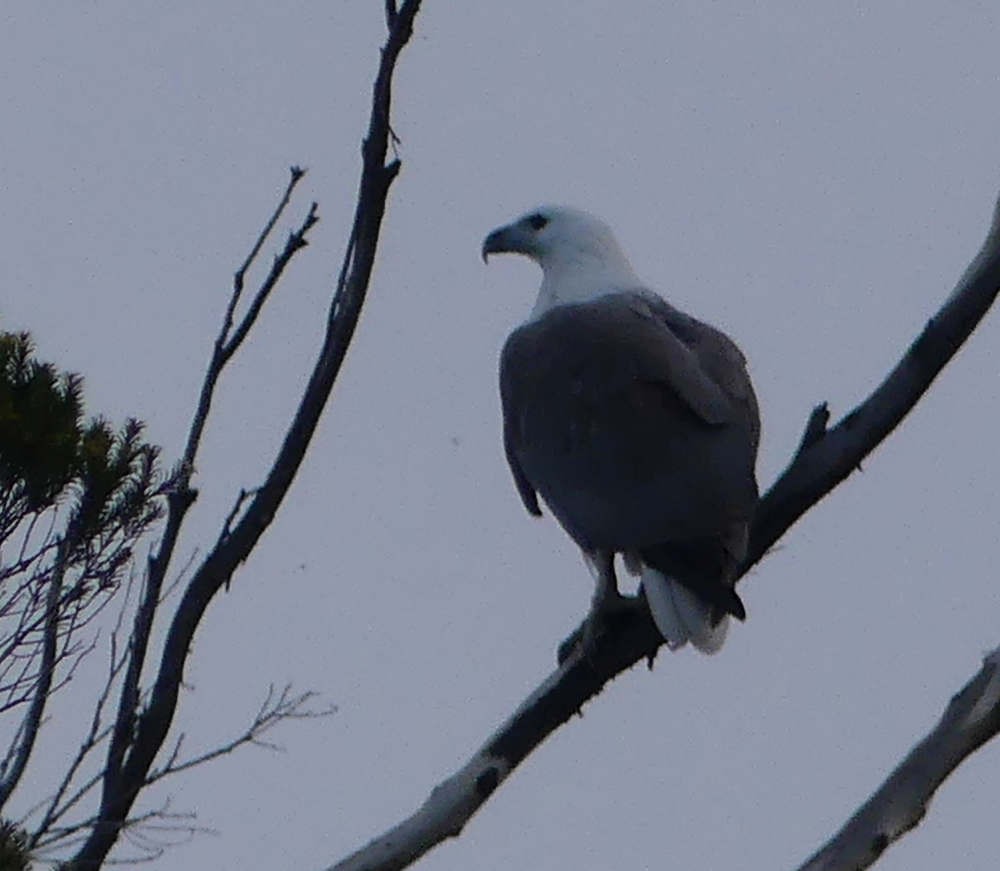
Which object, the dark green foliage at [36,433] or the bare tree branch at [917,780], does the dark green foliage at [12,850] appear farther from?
the dark green foliage at [36,433]

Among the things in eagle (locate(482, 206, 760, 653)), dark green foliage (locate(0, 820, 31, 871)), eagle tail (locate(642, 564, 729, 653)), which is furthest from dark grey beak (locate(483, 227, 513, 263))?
dark green foliage (locate(0, 820, 31, 871))

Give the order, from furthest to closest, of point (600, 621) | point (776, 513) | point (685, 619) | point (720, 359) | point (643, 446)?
point (720, 359)
point (643, 446)
point (600, 621)
point (685, 619)
point (776, 513)

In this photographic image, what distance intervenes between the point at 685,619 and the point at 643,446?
705 mm

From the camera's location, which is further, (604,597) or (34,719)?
(604,597)

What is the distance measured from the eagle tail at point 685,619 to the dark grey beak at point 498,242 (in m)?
2.29

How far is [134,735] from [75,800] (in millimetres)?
540

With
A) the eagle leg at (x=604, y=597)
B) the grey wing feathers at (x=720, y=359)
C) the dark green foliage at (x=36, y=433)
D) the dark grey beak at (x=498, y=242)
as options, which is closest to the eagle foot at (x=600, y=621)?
the eagle leg at (x=604, y=597)

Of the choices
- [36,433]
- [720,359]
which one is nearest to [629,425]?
[720,359]

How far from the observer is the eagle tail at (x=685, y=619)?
445 cm

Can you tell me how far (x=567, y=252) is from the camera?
6391 mm

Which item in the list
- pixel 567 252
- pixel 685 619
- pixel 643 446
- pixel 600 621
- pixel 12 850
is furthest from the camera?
pixel 567 252

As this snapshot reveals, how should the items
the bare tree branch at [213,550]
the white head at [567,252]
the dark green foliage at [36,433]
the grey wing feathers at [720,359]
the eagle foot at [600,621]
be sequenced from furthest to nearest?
the white head at [567,252] < the grey wing feathers at [720,359] < the eagle foot at [600,621] < the dark green foliage at [36,433] < the bare tree branch at [213,550]

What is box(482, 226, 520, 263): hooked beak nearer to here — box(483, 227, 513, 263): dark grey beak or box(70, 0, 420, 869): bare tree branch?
box(483, 227, 513, 263): dark grey beak

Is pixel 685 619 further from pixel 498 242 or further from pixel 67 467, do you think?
pixel 498 242
